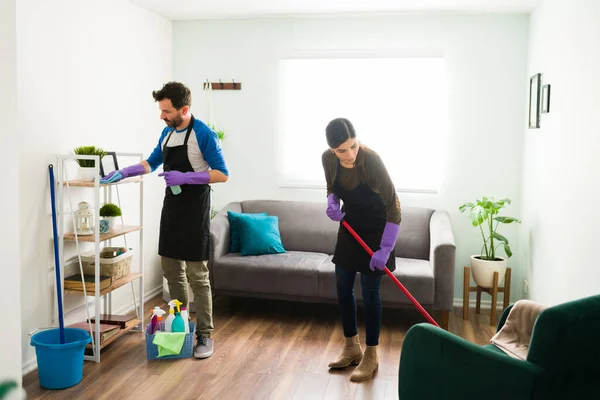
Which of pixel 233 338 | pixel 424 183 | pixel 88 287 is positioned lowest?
pixel 233 338

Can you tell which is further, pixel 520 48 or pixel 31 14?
pixel 520 48

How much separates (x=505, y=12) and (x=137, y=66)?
2789 mm

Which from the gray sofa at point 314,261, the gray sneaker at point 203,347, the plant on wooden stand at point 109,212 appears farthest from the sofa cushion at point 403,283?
the plant on wooden stand at point 109,212

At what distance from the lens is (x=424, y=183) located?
14.9ft

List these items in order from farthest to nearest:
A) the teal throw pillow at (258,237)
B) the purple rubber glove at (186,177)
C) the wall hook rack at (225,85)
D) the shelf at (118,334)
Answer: the wall hook rack at (225,85)
the teal throw pillow at (258,237)
the shelf at (118,334)
the purple rubber glove at (186,177)

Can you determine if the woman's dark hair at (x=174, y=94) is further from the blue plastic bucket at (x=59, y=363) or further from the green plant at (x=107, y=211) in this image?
the blue plastic bucket at (x=59, y=363)

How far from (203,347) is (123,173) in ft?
3.60

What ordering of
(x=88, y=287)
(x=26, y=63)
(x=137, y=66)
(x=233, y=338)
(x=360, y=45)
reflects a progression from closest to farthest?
(x=26, y=63) < (x=88, y=287) < (x=233, y=338) < (x=137, y=66) < (x=360, y=45)

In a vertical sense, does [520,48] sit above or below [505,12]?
below

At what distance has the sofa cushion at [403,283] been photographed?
12.3 ft

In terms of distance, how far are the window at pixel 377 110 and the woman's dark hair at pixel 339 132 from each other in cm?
187

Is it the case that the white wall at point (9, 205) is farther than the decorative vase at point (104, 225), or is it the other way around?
the decorative vase at point (104, 225)

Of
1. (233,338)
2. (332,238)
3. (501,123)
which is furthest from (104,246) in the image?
(501,123)

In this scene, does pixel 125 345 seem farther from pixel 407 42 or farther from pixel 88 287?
pixel 407 42
